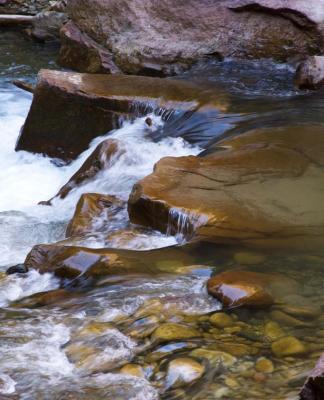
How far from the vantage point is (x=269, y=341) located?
3.07 metres

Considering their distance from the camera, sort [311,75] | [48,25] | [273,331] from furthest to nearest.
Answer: [48,25] → [311,75] → [273,331]

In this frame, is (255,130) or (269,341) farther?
(255,130)

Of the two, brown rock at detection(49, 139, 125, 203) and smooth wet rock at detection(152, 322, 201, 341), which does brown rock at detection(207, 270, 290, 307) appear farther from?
brown rock at detection(49, 139, 125, 203)

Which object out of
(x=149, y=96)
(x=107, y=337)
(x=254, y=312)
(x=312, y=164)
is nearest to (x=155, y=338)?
(x=107, y=337)

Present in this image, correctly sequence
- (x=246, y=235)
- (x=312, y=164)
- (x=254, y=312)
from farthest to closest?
(x=312, y=164)
(x=246, y=235)
(x=254, y=312)

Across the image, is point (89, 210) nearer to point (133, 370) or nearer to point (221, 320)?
point (221, 320)

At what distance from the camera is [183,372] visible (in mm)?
2834

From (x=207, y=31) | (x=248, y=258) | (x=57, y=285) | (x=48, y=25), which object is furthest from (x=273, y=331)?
(x=48, y=25)

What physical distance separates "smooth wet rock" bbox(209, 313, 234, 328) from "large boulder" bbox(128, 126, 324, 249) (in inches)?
33.2

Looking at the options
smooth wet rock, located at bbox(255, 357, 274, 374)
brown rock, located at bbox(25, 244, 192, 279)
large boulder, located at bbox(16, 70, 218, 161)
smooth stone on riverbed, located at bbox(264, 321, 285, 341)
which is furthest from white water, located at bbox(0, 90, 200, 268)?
smooth wet rock, located at bbox(255, 357, 274, 374)

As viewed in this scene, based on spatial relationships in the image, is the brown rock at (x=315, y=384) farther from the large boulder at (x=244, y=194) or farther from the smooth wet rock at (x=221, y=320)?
the large boulder at (x=244, y=194)

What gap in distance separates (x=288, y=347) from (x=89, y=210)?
237cm

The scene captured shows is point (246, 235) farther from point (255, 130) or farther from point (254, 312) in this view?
point (255, 130)

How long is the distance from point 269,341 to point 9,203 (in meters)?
3.72
